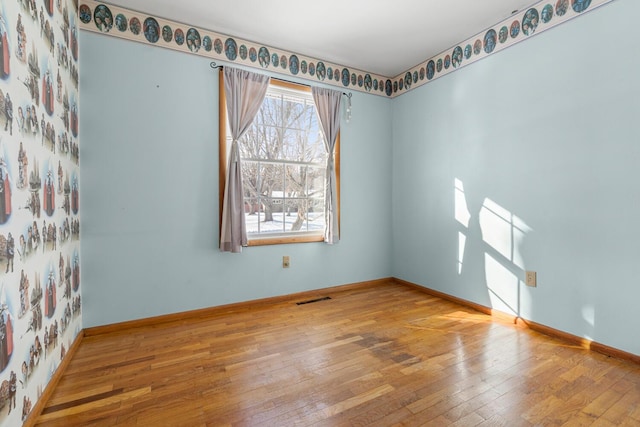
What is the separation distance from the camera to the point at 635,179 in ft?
6.81

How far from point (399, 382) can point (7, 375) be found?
6.34 ft

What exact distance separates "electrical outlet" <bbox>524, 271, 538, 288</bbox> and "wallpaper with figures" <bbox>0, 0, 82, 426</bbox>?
11.3ft

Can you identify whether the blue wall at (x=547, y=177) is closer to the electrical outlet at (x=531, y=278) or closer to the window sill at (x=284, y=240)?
the electrical outlet at (x=531, y=278)

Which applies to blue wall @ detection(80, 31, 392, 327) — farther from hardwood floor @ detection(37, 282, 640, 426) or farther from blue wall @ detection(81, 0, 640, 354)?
hardwood floor @ detection(37, 282, 640, 426)

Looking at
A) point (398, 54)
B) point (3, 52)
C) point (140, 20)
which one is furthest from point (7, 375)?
point (398, 54)

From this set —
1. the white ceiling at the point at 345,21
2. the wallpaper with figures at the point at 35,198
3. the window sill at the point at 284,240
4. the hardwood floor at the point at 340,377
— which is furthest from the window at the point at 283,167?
the wallpaper with figures at the point at 35,198

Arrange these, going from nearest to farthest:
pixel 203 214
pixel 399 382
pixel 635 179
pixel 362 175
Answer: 1. pixel 399 382
2. pixel 635 179
3. pixel 203 214
4. pixel 362 175

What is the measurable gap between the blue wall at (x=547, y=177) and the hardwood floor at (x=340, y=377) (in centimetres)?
42

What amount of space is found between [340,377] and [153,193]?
7.30 ft

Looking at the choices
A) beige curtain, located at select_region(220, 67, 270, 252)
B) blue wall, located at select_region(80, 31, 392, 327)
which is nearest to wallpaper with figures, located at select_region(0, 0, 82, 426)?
blue wall, located at select_region(80, 31, 392, 327)

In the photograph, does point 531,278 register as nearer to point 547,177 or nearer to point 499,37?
point 547,177

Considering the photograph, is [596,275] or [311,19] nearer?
[596,275]

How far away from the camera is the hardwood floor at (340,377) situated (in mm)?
1587

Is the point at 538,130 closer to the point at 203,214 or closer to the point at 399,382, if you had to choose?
the point at 399,382
